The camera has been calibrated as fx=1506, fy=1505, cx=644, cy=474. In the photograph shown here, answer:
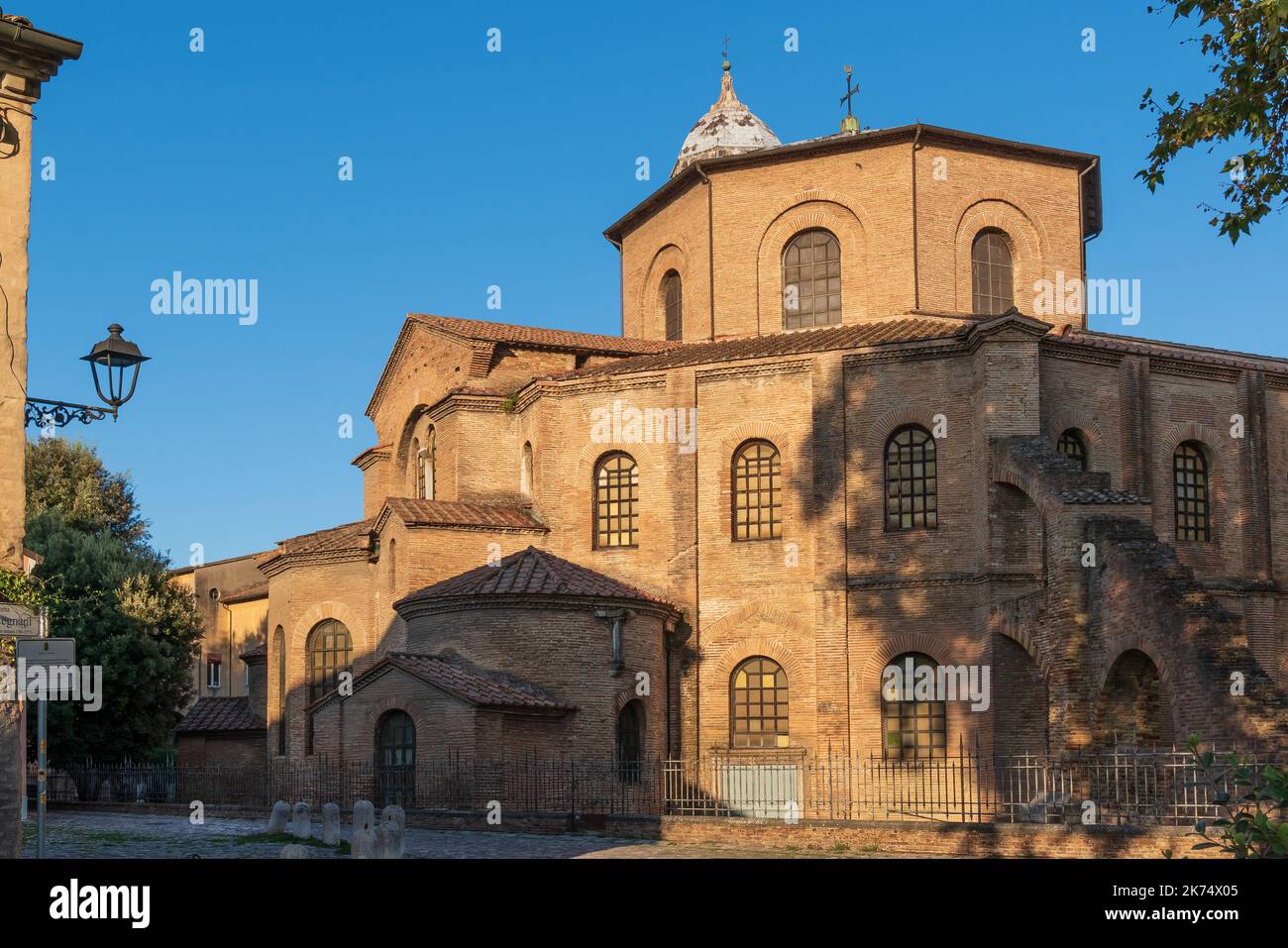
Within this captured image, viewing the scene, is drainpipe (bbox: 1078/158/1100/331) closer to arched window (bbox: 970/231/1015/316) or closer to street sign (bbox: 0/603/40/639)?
arched window (bbox: 970/231/1015/316)

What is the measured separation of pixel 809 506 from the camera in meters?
26.6

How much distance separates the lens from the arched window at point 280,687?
99.4 feet

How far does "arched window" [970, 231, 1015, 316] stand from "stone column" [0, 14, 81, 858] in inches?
810

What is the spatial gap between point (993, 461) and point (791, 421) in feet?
12.5

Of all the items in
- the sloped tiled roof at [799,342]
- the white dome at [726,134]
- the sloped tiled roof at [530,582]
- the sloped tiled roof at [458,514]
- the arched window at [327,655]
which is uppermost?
the white dome at [726,134]

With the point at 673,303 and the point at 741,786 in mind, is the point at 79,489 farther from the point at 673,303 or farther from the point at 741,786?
the point at 741,786

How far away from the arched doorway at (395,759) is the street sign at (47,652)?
44.3 ft

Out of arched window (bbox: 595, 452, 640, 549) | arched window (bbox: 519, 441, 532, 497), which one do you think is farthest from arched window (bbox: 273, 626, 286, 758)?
arched window (bbox: 595, 452, 640, 549)

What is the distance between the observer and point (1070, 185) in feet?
102

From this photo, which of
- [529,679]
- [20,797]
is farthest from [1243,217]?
[529,679]

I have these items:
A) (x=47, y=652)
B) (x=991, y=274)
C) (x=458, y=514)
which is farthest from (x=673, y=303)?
(x=47, y=652)

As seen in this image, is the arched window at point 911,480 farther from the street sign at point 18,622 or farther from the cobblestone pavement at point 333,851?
the street sign at point 18,622

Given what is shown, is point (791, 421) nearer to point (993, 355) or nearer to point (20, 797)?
point (993, 355)

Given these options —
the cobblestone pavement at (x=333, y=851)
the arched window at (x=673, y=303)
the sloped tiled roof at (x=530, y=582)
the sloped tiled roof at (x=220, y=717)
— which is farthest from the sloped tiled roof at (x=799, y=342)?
the sloped tiled roof at (x=220, y=717)
